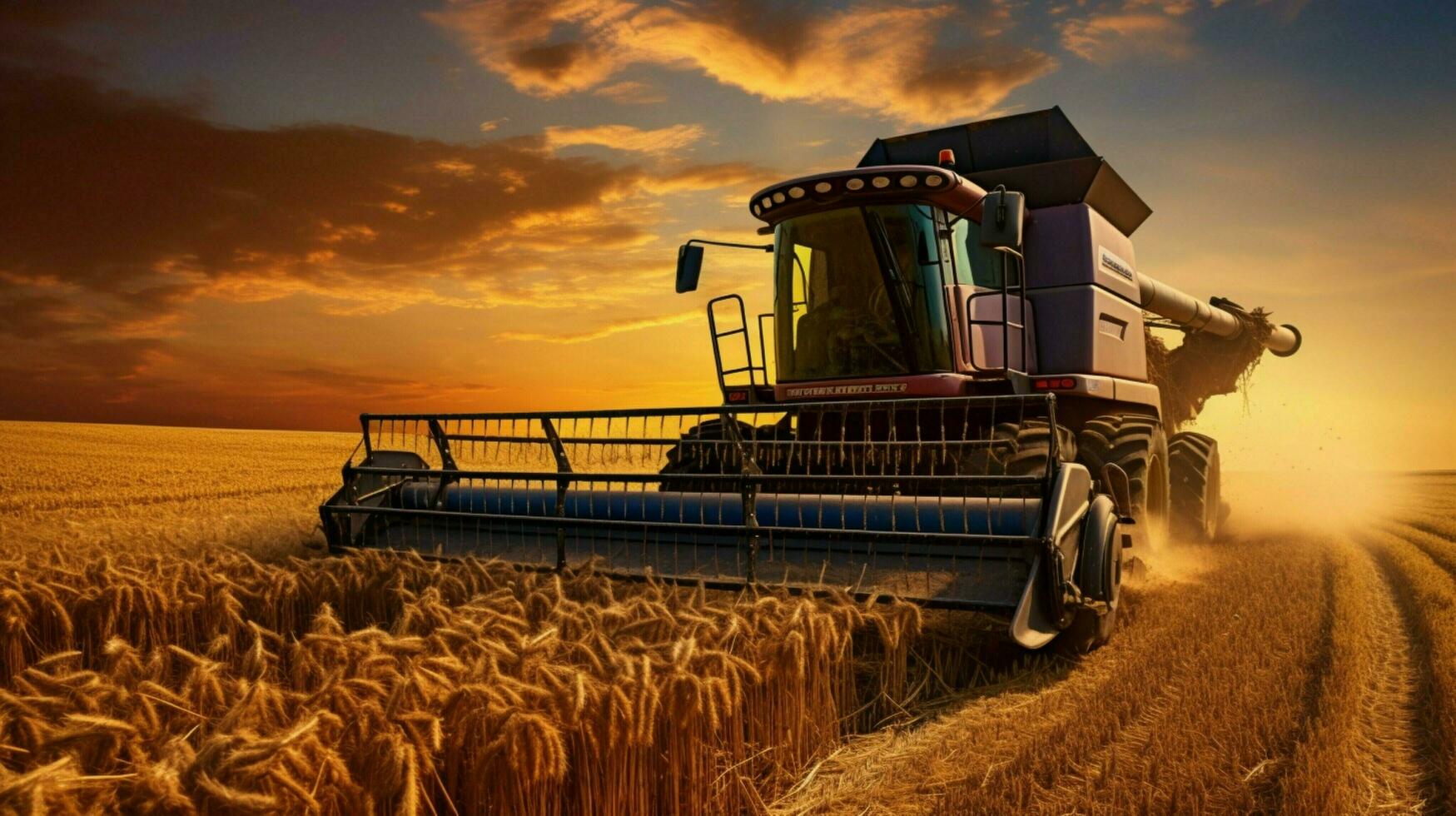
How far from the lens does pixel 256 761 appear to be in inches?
77.6

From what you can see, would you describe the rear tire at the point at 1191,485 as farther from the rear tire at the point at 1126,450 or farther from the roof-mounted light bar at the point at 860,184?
the roof-mounted light bar at the point at 860,184

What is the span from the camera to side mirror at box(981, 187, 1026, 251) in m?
5.44

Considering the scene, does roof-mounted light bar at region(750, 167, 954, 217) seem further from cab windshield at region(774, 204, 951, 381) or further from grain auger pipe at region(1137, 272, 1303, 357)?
grain auger pipe at region(1137, 272, 1303, 357)

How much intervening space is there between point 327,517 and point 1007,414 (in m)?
4.42

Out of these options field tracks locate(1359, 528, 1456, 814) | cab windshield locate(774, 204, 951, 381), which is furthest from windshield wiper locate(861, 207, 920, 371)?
field tracks locate(1359, 528, 1456, 814)

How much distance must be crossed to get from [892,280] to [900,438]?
1016 mm

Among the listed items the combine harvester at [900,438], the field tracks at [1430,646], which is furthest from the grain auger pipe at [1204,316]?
the field tracks at [1430,646]

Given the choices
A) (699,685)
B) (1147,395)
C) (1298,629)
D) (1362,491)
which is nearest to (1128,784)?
(699,685)

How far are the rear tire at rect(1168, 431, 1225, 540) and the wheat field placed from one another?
7.85ft

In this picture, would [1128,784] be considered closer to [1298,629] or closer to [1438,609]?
[1298,629]

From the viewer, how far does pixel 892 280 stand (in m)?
6.36

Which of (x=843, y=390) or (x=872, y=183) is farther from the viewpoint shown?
(x=843, y=390)

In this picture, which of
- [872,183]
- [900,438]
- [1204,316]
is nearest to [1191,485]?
[1204,316]

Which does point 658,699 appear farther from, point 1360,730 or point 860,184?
point 860,184
